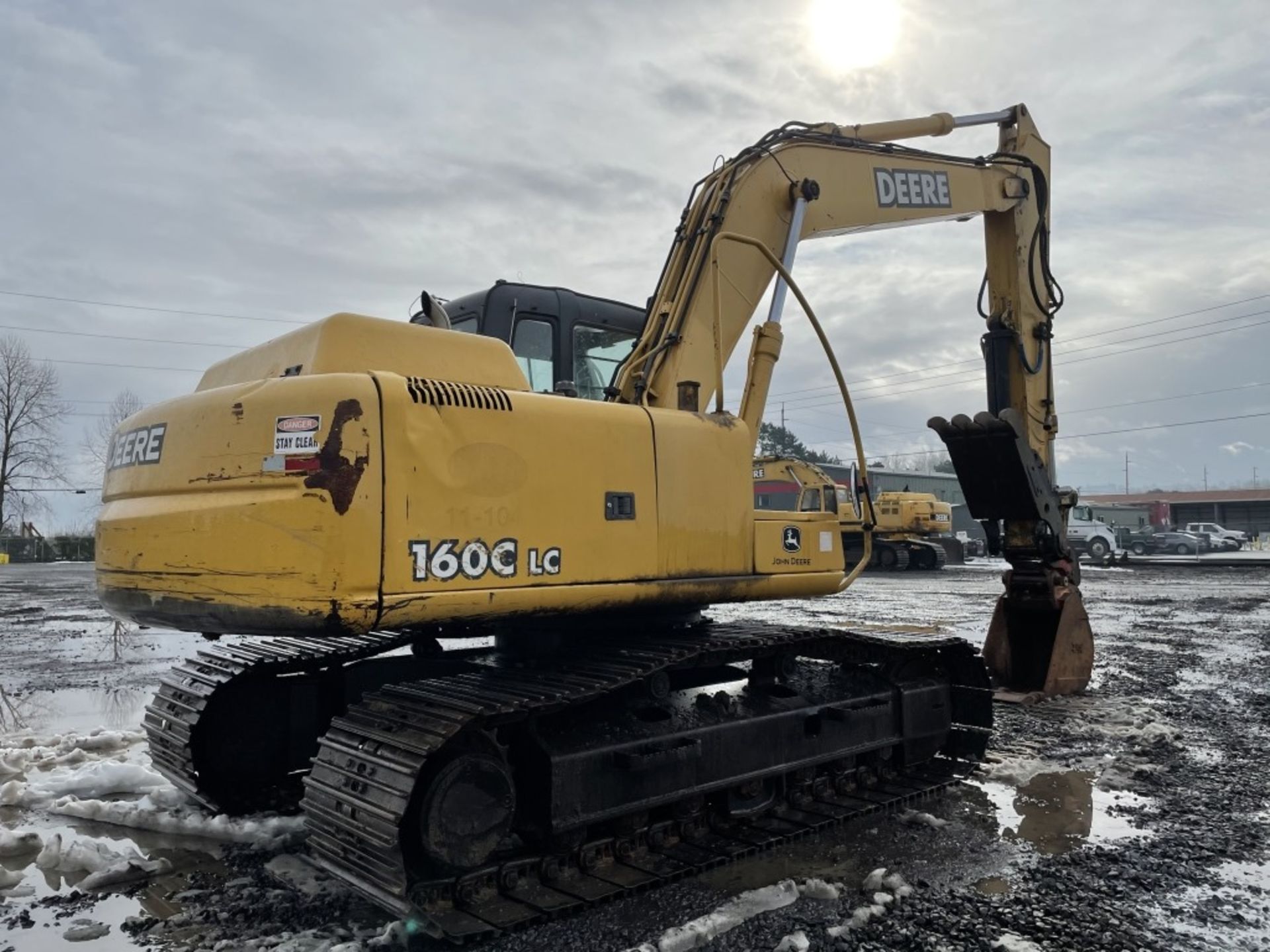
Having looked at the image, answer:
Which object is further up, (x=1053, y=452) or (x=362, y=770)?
(x=1053, y=452)

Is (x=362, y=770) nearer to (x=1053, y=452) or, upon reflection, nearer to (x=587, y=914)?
(x=587, y=914)

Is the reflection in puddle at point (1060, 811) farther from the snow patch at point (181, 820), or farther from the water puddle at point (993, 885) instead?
the snow patch at point (181, 820)

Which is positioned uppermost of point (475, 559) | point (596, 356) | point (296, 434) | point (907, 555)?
point (596, 356)

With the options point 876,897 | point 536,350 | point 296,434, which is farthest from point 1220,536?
point 296,434

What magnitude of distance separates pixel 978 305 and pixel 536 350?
501 centimetres

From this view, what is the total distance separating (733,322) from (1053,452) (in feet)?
14.1

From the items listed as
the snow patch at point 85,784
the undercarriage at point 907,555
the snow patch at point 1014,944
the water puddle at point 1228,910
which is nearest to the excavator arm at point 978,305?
the snow patch at point 1014,944

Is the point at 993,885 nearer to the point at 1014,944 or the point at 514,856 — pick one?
the point at 1014,944

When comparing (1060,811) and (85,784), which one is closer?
(1060,811)

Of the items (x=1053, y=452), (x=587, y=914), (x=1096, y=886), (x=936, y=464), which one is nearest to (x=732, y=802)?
(x=587, y=914)

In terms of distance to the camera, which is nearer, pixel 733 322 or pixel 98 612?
pixel 733 322

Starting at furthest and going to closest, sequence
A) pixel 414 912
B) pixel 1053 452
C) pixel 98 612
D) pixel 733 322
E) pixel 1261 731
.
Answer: pixel 98 612 < pixel 1053 452 < pixel 1261 731 < pixel 733 322 < pixel 414 912

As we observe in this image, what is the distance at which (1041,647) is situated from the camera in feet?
27.2

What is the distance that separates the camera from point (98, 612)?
1702cm
